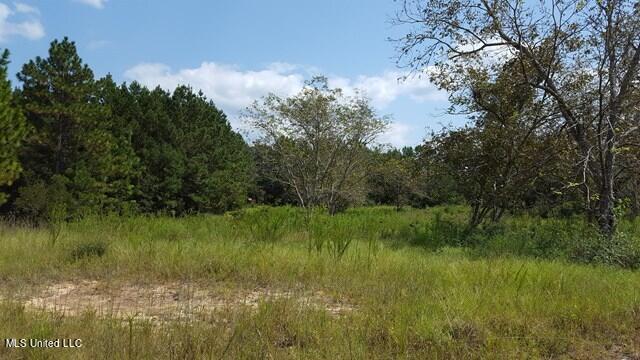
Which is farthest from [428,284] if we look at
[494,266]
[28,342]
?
[28,342]

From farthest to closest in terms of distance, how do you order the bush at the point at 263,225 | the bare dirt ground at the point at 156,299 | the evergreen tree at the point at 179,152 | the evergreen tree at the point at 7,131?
1. the evergreen tree at the point at 179,152
2. the evergreen tree at the point at 7,131
3. the bush at the point at 263,225
4. the bare dirt ground at the point at 156,299

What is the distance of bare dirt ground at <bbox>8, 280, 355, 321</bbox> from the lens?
530 cm

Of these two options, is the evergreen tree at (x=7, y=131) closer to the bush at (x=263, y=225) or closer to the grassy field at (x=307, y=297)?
the grassy field at (x=307, y=297)

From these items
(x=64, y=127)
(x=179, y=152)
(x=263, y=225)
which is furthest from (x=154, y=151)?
(x=263, y=225)

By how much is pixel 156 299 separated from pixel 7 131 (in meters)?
14.2

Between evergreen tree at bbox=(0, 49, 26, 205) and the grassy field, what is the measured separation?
756 cm

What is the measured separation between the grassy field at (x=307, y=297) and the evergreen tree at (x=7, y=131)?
756 cm

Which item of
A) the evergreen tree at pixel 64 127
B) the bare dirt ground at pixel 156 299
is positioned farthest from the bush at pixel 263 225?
the evergreen tree at pixel 64 127

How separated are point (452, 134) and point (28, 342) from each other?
1271 cm

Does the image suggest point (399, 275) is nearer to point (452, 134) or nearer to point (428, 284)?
point (428, 284)

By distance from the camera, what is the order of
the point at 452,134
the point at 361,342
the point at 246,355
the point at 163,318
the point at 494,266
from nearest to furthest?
1. the point at 246,355
2. the point at 361,342
3. the point at 163,318
4. the point at 494,266
5. the point at 452,134

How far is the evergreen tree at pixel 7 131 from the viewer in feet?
55.4

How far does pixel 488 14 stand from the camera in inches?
494

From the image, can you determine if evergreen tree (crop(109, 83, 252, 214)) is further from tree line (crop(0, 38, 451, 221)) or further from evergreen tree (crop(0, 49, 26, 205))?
evergreen tree (crop(0, 49, 26, 205))
